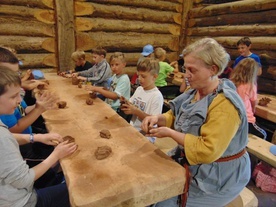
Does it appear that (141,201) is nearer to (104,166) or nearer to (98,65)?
(104,166)

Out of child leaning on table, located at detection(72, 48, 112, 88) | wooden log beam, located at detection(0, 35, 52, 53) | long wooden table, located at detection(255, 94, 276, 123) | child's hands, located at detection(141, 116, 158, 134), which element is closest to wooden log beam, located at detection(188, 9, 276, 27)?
long wooden table, located at detection(255, 94, 276, 123)

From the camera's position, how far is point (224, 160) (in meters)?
1.69

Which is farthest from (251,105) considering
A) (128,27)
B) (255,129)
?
(128,27)

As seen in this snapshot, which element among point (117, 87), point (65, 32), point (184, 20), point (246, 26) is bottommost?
point (117, 87)

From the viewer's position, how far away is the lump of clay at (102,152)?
1595mm

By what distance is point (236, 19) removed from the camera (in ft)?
22.1

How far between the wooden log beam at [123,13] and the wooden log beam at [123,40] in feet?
1.83

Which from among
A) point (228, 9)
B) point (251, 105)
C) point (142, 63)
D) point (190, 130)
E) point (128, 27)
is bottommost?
point (251, 105)

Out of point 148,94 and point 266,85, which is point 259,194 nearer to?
point 148,94

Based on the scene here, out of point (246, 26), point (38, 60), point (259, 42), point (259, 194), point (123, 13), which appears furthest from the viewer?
point (123, 13)

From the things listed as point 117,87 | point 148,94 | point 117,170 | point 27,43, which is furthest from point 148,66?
point 27,43

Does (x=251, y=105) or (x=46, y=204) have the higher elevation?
(x=251, y=105)

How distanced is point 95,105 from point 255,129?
2594 millimetres

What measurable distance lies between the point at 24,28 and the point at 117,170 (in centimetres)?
607
